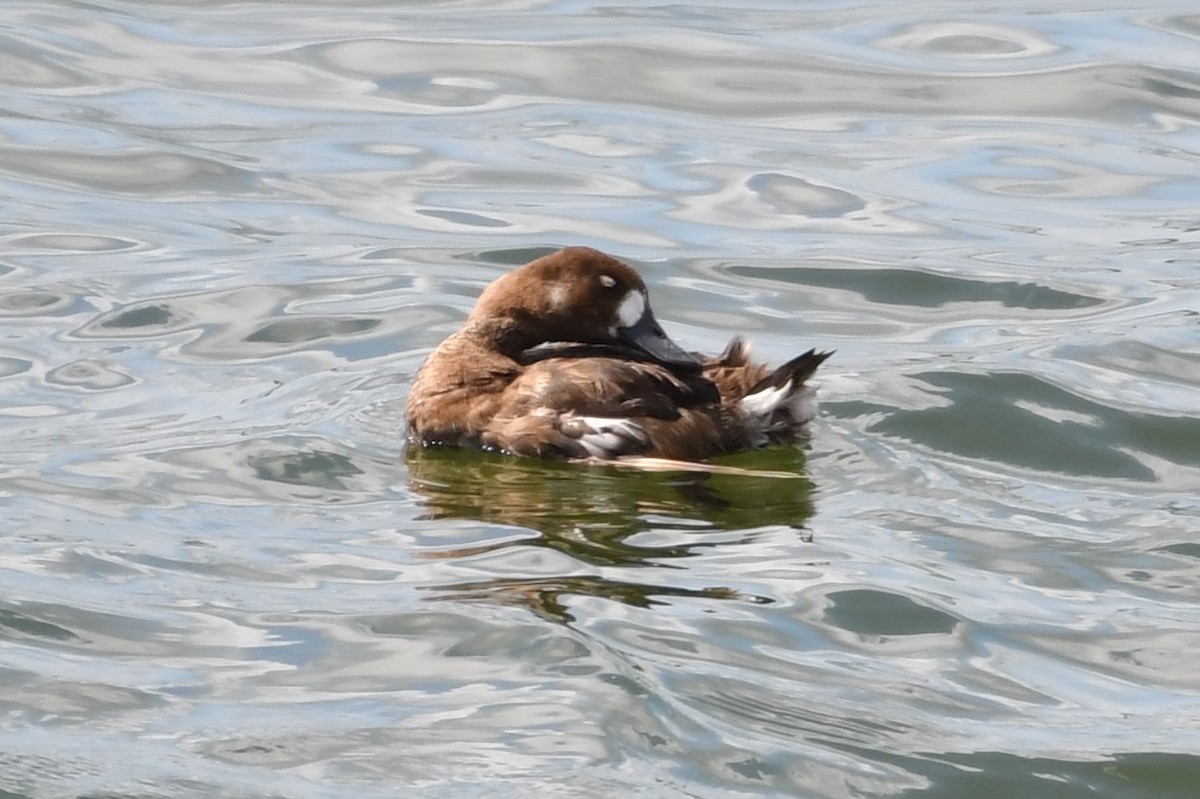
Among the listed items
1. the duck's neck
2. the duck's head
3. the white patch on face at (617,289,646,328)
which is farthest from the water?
the white patch on face at (617,289,646,328)

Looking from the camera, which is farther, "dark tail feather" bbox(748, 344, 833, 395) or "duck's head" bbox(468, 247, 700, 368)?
"duck's head" bbox(468, 247, 700, 368)

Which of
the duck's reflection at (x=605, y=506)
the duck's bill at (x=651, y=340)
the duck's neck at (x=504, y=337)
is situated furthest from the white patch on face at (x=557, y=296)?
the duck's reflection at (x=605, y=506)

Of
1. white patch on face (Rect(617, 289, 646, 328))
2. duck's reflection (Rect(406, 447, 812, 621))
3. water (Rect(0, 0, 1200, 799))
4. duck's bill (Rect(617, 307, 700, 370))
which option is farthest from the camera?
white patch on face (Rect(617, 289, 646, 328))

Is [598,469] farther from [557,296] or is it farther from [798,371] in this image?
[557,296]

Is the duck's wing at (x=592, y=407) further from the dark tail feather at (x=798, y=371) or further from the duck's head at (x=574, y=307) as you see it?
the duck's head at (x=574, y=307)

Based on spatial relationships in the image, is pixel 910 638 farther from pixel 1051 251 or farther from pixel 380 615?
pixel 1051 251

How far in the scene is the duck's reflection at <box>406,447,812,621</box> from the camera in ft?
23.9

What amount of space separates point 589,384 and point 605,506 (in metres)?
0.63

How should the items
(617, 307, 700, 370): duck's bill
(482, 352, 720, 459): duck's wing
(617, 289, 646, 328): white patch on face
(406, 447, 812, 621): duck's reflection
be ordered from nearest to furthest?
(406, 447, 812, 621): duck's reflection, (482, 352, 720, 459): duck's wing, (617, 307, 700, 370): duck's bill, (617, 289, 646, 328): white patch on face

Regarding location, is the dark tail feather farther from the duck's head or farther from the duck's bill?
the duck's head

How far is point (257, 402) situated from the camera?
10008mm

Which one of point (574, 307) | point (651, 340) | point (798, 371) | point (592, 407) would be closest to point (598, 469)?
point (592, 407)

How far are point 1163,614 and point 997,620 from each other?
0.56 m

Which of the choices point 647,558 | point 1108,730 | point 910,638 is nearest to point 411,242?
point 647,558
